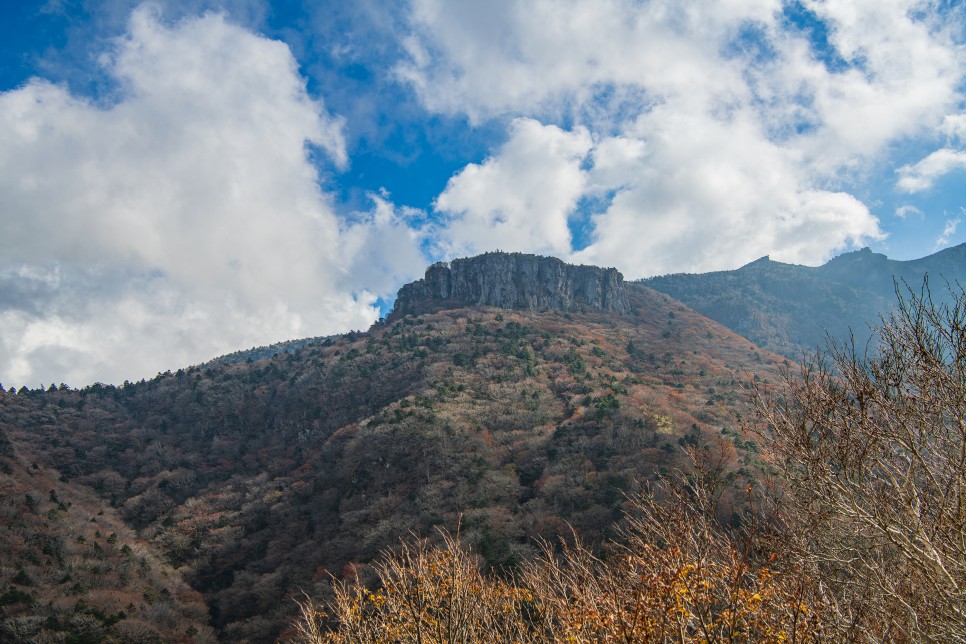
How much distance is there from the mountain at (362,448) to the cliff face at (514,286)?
77.4 feet

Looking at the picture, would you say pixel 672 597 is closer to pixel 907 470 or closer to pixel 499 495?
pixel 907 470

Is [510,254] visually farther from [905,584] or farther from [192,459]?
[905,584]

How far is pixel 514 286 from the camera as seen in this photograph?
149000mm

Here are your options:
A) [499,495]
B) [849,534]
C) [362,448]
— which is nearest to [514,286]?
[362,448]

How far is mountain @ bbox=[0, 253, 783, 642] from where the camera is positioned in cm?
4572

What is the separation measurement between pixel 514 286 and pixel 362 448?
9191 centimetres

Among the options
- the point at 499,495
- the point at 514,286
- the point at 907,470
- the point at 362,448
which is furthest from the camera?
the point at 514,286

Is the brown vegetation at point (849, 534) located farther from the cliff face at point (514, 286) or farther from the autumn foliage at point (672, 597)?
the cliff face at point (514, 286)

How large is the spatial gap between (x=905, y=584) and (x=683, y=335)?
128 meters

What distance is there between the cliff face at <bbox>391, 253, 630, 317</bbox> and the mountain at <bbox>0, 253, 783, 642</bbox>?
23579 mm

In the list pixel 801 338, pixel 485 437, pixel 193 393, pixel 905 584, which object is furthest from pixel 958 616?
pixel 801 338

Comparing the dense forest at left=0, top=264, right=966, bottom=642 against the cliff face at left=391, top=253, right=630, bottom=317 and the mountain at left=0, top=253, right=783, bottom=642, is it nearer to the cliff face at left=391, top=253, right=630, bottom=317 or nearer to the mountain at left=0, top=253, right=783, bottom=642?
the mountain at left=0, top=253, right=783, bottom=642

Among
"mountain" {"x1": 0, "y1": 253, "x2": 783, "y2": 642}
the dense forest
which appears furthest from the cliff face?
the dense forest

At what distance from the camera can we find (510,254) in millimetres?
→ 155375
